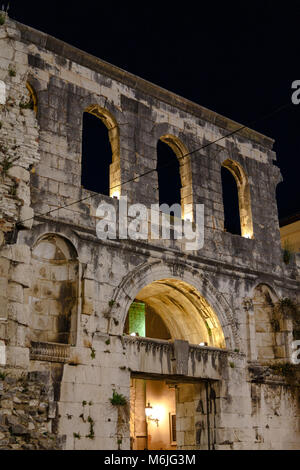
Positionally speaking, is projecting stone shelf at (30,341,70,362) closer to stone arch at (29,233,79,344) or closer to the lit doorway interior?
stone arch at (29,233,79,344)

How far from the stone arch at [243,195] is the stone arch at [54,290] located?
244 inches

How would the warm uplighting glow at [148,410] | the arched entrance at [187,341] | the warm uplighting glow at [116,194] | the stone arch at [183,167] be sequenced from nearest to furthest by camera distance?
1. the warm uplighting glow at [116,194]
2. the arched entrance at [187,341]
3. the stone arch at [183,167]
4. the warm uplighting glow at [148,410]

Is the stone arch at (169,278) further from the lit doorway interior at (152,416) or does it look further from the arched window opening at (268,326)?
the lit doorway interior at (152,416)

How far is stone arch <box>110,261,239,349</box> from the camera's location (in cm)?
1378

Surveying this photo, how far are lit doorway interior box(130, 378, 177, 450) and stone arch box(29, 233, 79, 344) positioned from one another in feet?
25.4

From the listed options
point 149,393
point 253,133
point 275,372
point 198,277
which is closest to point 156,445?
point 149,393

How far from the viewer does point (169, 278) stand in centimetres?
1505

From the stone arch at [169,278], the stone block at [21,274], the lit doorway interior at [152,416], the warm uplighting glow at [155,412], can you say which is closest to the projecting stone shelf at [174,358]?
the stone arch at [169,278]

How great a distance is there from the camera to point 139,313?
2030 centimetres

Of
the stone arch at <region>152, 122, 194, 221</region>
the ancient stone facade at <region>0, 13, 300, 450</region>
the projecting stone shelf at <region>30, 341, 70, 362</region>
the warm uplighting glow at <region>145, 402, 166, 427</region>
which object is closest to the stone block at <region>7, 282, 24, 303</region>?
the ancient stone facade at <region>0, 13, 300, 450</region>

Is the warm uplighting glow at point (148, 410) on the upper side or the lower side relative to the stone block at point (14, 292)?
lower

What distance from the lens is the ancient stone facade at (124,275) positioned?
12.4 metres
